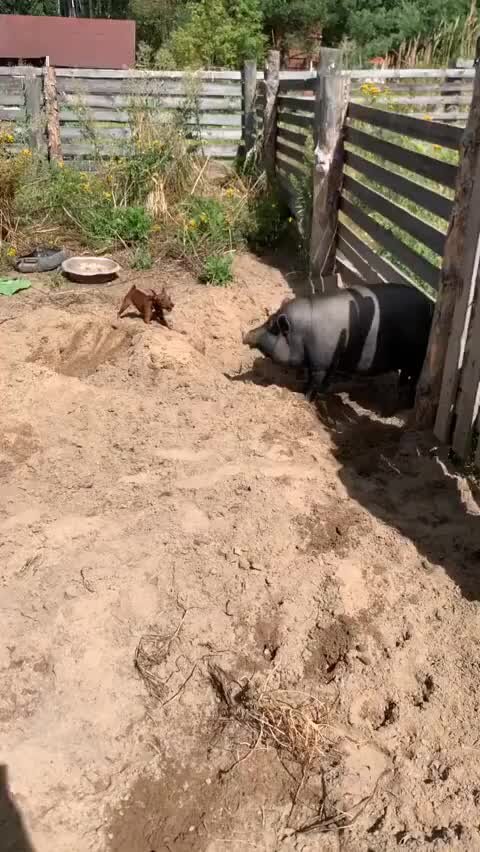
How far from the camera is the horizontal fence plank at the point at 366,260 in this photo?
5098 millimetres

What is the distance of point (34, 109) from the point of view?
28.7 ft

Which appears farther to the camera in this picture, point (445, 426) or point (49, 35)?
point (49, 35)

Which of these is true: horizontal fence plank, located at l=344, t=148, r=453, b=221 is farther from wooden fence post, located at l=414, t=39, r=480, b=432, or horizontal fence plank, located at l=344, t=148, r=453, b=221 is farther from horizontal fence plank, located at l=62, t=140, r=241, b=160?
horizontal fence plank, located at l=62, t=140, r=241, b=160

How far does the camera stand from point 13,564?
3092 mm

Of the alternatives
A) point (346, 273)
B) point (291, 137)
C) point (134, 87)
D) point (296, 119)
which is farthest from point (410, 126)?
point (134, 87)

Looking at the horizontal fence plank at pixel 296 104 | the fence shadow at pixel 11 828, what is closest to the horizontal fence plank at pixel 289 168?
the horizontal fence plank at pixel 296 104

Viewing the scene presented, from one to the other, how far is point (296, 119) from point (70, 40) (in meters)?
18.4

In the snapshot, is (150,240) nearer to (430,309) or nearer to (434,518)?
(430,309)

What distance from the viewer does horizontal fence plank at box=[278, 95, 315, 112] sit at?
725cm

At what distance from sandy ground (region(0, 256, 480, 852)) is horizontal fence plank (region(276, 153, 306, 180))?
158 inches

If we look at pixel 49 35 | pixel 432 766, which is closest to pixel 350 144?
pixel 432 766

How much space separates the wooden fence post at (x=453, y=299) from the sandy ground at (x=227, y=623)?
0.79 feet

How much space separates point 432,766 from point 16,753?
142 cm

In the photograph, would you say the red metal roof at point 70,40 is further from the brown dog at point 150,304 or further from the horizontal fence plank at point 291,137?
the brown dog at point 150,304
